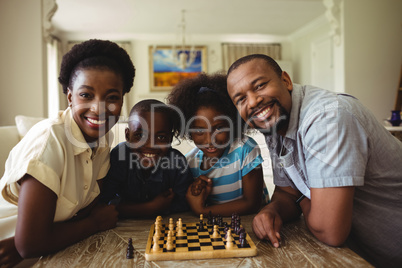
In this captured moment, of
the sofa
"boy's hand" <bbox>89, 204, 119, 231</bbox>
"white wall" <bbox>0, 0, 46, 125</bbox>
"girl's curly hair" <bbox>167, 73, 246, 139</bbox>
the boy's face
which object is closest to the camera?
"boy's hand" <bbox>89, 204, 119, 231</bbox>

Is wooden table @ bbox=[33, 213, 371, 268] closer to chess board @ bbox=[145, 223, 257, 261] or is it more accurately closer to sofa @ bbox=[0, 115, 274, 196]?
chess board @ bbox=[145, 223, 257, 261]

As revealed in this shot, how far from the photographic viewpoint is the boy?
5.18 feet

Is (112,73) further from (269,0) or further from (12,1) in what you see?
(269,0)

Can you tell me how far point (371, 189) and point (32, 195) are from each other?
49.9 inches

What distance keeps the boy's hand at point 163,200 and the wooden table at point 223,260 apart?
0.83 feet

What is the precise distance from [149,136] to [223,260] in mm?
789

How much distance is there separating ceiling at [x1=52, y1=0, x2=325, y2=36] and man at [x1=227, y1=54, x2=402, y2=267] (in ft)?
16.7

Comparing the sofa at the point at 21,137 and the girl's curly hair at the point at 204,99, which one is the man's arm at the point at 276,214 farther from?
the sofa at the point at 21,137

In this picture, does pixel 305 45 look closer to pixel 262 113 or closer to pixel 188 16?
pixel 188 16

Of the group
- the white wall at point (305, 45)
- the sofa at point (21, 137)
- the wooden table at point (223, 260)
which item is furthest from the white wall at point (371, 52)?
the wooden table at point (223, 260)

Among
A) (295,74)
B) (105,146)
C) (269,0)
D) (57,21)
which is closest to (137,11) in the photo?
(57,21)

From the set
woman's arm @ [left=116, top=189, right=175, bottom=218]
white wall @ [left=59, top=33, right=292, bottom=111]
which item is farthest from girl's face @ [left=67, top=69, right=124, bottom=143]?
white wall @ [left=59, top=33, right=292, bottom=111]

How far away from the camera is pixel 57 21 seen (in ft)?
22.7

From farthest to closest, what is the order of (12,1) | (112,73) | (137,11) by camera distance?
(137,11), (12,1), (112,73)
